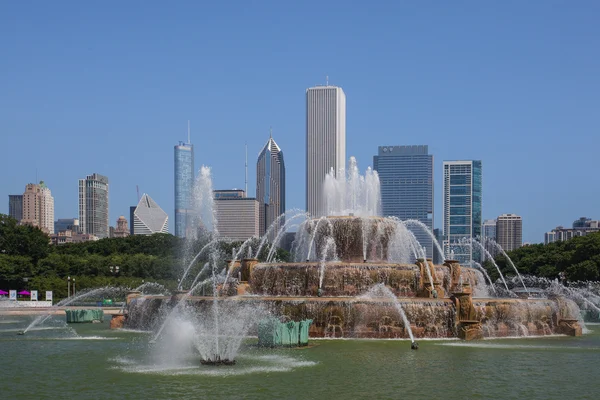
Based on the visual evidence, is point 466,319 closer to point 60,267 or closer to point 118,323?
point 118,323

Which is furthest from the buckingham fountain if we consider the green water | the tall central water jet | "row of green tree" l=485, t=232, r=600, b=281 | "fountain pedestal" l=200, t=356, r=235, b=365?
"row of green tree" l=485, t=232, r=600, b=281

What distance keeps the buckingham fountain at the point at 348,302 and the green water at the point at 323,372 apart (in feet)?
3.91

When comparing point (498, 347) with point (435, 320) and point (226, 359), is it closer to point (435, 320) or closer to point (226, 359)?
point (435, 320)

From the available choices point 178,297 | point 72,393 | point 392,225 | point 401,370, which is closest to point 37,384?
point 72,393

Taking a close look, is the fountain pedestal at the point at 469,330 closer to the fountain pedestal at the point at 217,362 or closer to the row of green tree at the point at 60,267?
the fountain pedestal at the point at 217,362

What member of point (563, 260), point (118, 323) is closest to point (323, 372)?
point (118, 323)

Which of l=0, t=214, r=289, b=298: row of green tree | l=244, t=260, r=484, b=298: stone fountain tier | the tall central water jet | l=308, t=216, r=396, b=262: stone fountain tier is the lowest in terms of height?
l=0, t=214, r=289, b=298: row of green tree

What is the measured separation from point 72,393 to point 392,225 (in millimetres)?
26445

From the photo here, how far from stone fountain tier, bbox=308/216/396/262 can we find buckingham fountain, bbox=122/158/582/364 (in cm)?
5

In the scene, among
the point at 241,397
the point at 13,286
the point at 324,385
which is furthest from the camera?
the point at 13,286

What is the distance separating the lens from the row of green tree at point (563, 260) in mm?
72819

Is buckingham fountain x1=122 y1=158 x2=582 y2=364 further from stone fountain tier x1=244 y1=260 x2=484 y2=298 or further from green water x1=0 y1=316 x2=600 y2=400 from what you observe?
green water x1=0 y1=316 x2=600 y2=400

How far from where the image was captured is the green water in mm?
17281

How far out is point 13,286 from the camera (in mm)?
79438
